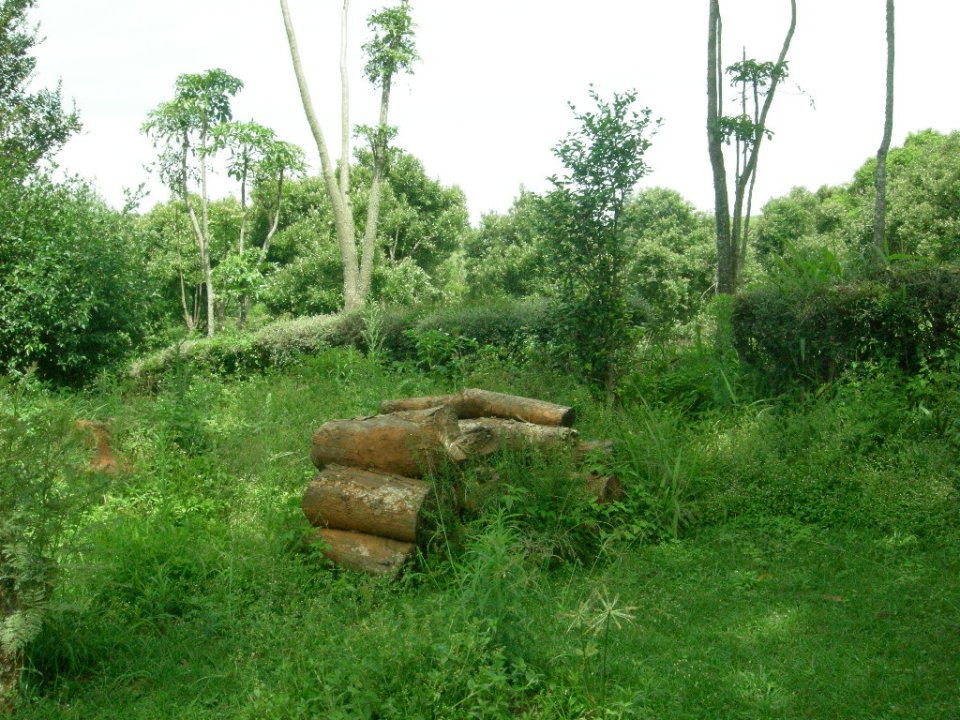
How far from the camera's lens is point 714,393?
9.12 m

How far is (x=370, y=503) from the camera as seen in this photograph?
6.28 metres

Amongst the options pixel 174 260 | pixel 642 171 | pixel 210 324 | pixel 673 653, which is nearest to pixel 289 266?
pixel 174 260

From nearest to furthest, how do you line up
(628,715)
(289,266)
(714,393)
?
(628,715)
(714,393)
(289,266)

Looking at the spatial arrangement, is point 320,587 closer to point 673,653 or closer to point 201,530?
point 201,530

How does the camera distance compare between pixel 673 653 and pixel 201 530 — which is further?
pixel 201 530

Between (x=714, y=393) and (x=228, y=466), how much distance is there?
16.2ft

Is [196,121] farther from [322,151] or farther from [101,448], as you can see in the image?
[101,448]

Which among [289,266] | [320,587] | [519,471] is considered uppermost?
[289,266]

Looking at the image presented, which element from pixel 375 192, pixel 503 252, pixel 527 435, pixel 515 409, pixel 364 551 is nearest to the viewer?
pixel 364 551

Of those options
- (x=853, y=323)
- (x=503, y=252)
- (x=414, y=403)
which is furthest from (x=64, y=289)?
(x=503, y=252)

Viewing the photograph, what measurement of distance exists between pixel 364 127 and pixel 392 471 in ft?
60.2

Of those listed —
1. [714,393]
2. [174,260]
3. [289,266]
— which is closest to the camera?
[714,393]

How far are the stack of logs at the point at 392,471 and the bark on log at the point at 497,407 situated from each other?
2.7 inches

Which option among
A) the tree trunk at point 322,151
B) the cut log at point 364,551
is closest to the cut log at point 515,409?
the cut log at point 364,551
